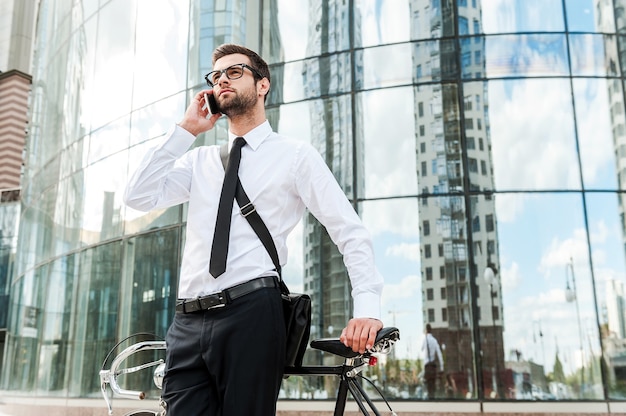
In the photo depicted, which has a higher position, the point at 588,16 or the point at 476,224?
the point at 588,16

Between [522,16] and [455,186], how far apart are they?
3.11 meters

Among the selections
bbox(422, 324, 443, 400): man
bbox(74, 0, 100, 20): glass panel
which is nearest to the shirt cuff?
bbox(422, 324, 443, 400): man

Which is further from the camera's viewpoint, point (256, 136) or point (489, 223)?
point (489, 223)

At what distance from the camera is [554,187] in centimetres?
1009

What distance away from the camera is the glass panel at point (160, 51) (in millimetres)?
12477

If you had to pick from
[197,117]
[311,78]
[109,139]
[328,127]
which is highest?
[311,78]

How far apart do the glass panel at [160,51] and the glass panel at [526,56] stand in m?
5.15

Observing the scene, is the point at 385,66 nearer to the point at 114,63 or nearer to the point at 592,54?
A: the point at 592,54

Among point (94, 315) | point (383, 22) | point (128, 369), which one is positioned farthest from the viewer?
point (94, 315)

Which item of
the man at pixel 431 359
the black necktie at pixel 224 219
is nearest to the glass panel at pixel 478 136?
the man at pixel 431 359

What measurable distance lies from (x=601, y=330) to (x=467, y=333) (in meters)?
1.96

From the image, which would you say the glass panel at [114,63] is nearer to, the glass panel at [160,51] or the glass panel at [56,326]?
the glass panel at [160,51]

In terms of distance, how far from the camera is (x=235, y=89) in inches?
103

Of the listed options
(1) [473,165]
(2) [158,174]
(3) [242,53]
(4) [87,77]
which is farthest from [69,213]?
(3) [242,53]
